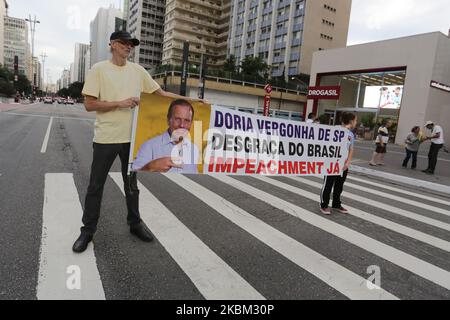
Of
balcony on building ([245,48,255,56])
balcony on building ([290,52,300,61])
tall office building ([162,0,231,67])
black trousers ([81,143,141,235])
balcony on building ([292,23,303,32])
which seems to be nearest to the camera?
black trousers ([81,143,141,235])

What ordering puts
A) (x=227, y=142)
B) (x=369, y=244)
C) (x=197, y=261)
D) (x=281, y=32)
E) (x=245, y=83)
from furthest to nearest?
(x=281, y=32)
(x=245, y=83)
(x=227, y=142)
(x=369, y=244)
(x=197, y=261)

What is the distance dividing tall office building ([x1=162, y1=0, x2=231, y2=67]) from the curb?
75.9 metres

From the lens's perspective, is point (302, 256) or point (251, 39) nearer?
point (302, 256)

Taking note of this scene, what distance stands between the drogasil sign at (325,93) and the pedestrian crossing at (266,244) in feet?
98.7

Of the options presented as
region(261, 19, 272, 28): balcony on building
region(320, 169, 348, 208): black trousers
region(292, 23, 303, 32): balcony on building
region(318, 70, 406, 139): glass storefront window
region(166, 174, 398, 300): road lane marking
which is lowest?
region(166, 174, 398, 300): road lane marking

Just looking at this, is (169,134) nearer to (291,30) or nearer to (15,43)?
(291,30)

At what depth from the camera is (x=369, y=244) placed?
4.17 m

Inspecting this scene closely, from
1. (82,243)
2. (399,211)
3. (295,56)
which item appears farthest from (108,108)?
(295,56)

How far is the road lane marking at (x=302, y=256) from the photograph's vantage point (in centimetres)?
297

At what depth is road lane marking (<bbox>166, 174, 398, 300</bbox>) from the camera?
2.97 m

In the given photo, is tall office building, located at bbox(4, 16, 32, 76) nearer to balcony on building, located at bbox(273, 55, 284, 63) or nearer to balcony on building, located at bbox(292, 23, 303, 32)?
balcony on building, located at bbox(273, 55, 284, 63)

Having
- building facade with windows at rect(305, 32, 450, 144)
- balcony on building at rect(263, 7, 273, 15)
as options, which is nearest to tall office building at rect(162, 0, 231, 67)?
balcony on building at rect(263, 7, 273, 15)

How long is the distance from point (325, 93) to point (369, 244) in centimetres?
3450

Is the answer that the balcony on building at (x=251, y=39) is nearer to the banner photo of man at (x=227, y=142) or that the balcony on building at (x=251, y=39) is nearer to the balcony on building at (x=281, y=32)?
the balcony on building at (x=281, y=32)
